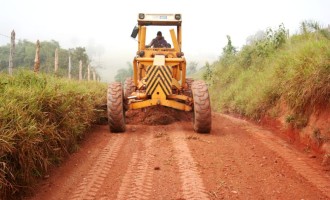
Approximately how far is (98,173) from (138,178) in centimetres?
58

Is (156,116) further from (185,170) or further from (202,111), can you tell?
(185,170)

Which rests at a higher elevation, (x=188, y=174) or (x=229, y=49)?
(x=229, y=49)

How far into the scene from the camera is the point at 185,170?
495 centimetres

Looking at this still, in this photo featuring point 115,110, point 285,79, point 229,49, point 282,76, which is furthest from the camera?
point 229,49

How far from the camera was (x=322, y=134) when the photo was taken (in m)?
6.00

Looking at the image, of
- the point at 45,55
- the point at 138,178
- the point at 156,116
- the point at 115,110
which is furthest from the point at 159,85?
the point at 45,55

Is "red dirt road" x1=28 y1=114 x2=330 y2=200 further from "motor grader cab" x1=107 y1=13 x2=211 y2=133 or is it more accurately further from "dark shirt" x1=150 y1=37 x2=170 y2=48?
"dark shirt" x1=150 y1=37 x2=170 y2=48

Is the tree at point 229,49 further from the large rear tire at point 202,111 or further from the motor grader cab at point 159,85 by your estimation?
the large rear tire at point 202,111

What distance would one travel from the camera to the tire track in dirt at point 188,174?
4130 mm

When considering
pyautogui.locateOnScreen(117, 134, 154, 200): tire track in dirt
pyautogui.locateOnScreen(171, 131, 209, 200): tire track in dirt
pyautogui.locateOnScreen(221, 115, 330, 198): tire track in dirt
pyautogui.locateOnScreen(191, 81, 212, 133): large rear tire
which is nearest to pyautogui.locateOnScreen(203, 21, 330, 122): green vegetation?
pyautogui.locateOnScreen(221, 115, 330, 198): tire track in dirt

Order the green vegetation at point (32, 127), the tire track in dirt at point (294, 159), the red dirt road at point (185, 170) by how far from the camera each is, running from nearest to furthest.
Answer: the green vegetation at point (32, 127)
the red dirt road at point (185, 170)
the tire track in dirt at point (294, 159)

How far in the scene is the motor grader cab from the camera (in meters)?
7.40

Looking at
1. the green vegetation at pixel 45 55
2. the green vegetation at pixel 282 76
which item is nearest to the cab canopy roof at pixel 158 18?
the green vegetation at pixel 282 76

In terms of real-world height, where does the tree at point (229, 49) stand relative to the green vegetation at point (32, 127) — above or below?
above
